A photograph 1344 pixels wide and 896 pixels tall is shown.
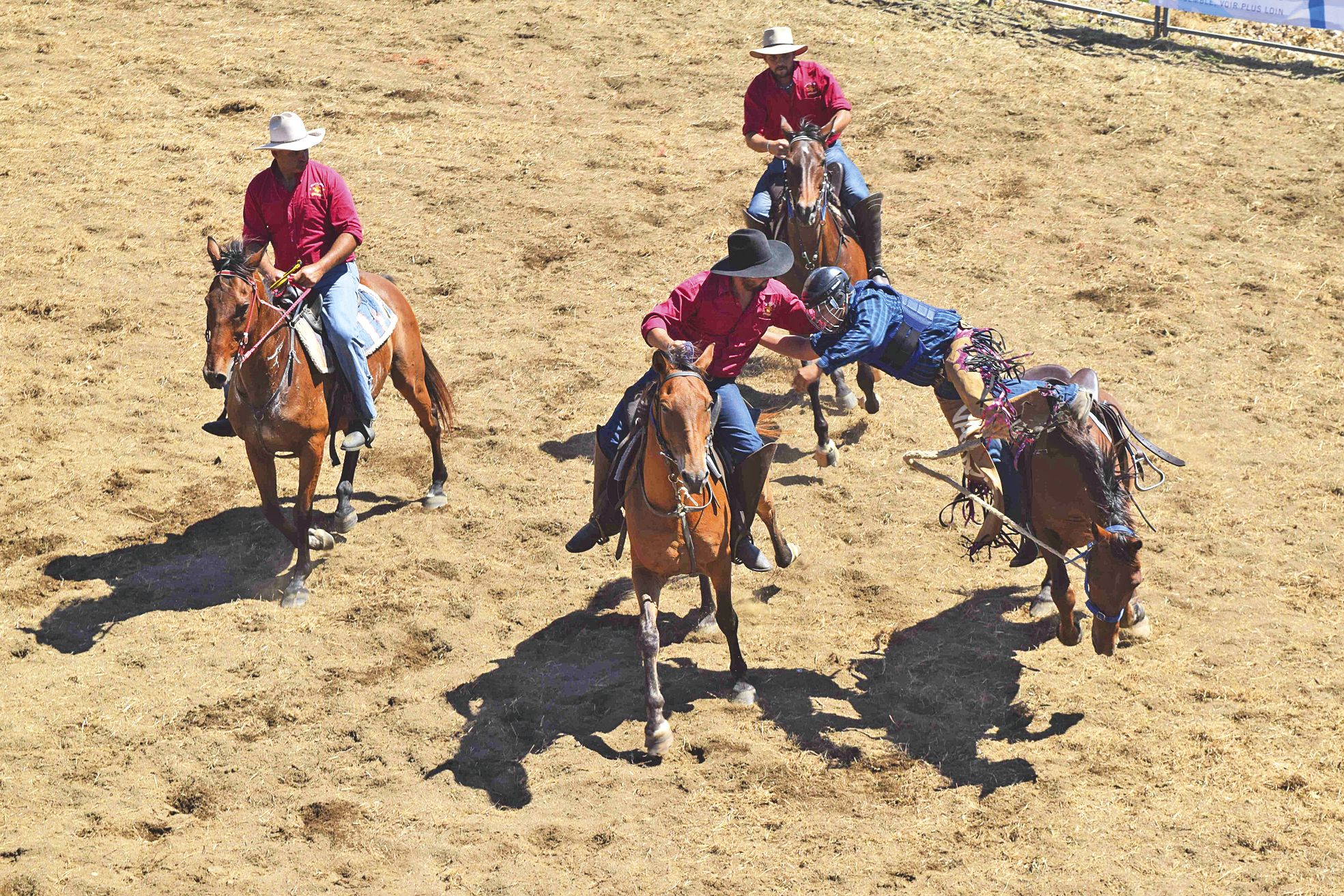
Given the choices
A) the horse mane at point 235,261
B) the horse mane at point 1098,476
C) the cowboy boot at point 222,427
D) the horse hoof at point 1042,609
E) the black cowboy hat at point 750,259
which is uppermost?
the black cowboy hat at point 750,259

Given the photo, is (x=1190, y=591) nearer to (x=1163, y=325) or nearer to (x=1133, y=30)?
(x=1163, y=325)

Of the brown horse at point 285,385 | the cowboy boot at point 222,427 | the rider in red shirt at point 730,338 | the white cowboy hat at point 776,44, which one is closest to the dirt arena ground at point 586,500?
the brown horse at point 285,385

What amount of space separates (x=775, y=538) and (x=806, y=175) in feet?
9.75

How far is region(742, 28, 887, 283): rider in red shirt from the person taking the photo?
10.1 meters

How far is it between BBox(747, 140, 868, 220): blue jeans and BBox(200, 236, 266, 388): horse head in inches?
165

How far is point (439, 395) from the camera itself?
30.7ft

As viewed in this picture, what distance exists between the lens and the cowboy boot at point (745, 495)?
22.5 ft

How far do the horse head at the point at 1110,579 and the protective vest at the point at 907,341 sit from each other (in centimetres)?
158

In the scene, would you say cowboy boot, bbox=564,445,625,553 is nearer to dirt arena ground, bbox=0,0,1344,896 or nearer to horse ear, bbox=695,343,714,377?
dirt arena ground, bbox=0,0,1344,896

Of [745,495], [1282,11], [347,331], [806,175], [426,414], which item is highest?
[1282,11]

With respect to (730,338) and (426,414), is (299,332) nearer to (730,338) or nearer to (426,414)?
(426,414)

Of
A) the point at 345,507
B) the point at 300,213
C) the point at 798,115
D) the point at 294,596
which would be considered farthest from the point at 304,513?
the point at 798,115

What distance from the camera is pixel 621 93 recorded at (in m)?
15.4

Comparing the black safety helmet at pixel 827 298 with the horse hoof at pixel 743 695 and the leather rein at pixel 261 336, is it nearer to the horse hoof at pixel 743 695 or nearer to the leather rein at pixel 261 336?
the horse hoof at pixel 743 695
